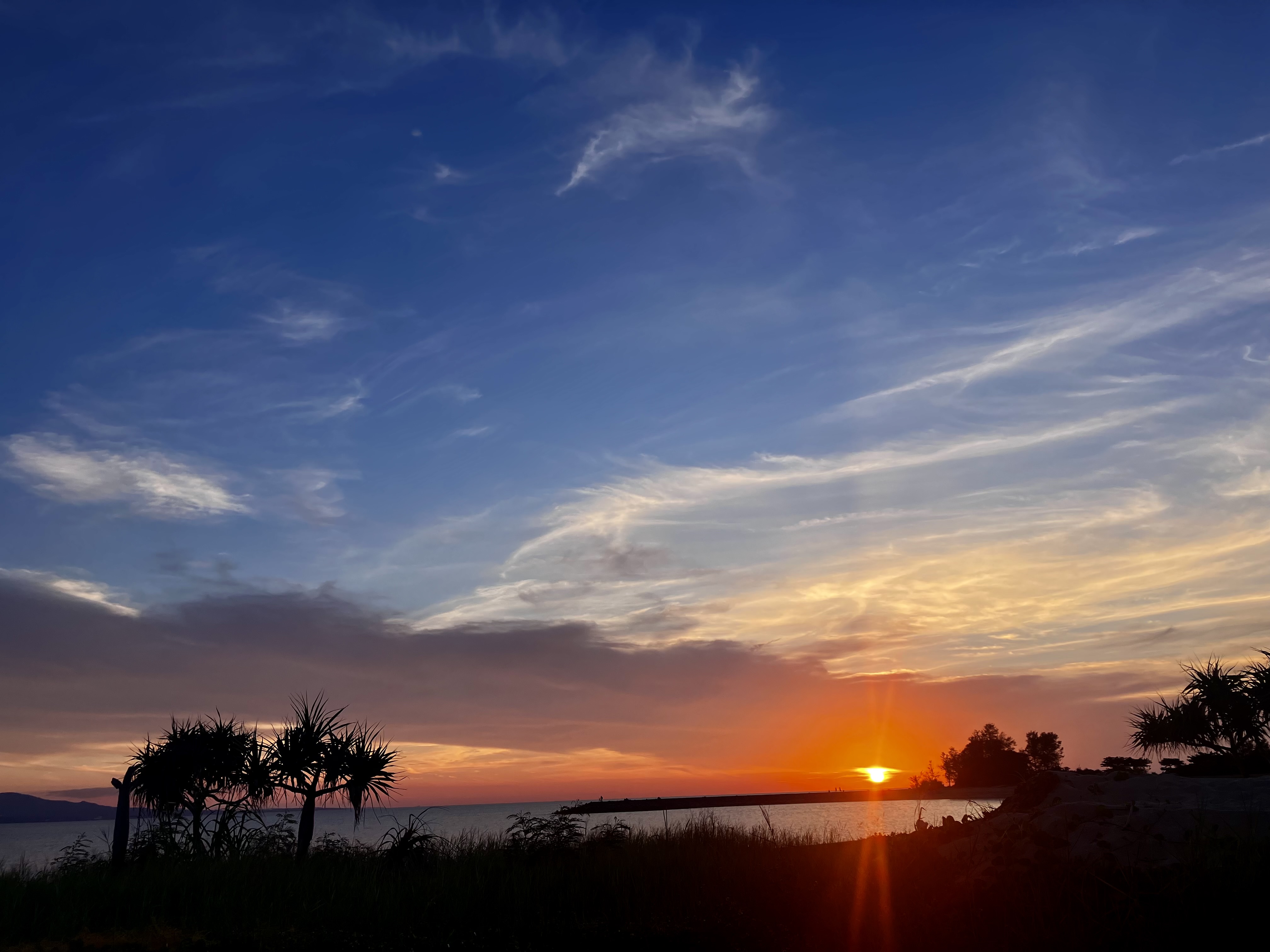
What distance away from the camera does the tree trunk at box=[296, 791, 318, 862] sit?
2379 centimetres

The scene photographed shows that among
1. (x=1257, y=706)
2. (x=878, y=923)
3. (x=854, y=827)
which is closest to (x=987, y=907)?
(x=878, y=923)

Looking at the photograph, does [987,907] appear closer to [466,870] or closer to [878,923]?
[878,923]

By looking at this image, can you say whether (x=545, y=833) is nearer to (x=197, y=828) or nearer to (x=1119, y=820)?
(x=197, y=828)

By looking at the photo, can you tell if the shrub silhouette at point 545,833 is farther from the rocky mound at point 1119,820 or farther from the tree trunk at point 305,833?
the rocky mound at point 1119,820

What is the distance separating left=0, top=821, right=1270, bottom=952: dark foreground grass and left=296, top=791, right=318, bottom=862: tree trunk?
3.34ft

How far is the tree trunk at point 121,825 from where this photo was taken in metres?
21.6

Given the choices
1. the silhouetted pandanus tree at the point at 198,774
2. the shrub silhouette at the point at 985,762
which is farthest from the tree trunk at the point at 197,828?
the shrub silhouette at the point at 985,762

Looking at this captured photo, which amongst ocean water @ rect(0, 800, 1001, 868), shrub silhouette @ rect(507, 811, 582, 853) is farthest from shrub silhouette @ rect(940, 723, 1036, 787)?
shrub silhouette @ rect(507, 811, 582, 853)

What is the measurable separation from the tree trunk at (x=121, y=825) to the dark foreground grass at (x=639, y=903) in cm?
45

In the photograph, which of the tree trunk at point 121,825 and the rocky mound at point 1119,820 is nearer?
the rocky mound at point 1119,820

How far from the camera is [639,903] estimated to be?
19328 mm

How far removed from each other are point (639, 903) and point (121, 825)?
13.5 metres

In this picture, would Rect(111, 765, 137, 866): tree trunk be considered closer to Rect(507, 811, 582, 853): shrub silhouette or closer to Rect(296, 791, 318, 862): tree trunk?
Rect(296, 791, 318, 862): tree trunk

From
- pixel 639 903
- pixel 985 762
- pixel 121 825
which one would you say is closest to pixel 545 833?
pixel 639 903
